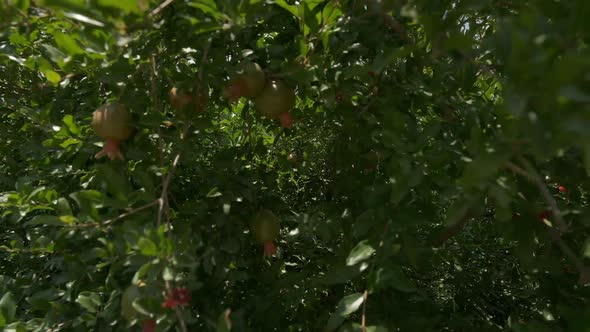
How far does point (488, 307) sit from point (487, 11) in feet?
3.69

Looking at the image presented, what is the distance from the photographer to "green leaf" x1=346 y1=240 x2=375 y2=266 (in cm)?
114

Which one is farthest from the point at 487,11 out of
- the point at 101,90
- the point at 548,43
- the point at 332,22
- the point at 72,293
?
the point at 72,293

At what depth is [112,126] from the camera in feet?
4.17

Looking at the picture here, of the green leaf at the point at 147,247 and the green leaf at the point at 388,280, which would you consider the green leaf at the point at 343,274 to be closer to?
the green leaf at the point at 388,280

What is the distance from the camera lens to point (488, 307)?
76.5 inches

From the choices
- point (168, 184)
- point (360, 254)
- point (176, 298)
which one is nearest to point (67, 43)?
point (168, 184)

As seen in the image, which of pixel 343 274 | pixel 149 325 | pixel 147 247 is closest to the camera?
pixel 147 247

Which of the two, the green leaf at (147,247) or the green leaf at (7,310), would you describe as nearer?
the green leaf at (147,247)

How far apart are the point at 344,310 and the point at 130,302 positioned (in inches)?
19.3

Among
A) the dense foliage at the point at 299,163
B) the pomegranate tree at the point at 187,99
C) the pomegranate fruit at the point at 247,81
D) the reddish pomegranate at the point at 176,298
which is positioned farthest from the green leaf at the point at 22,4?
the reddish pomegranate at the point at 176,298

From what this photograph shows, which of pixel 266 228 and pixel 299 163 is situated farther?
pixel 299 163

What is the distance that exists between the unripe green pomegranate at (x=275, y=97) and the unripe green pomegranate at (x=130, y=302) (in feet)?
1.82

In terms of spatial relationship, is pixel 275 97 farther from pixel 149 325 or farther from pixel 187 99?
pixel 149 325

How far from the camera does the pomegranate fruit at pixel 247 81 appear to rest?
126 centimetres
